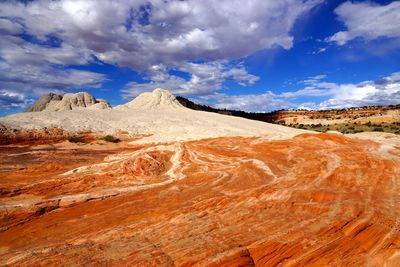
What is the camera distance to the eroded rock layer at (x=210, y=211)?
20.9 feet

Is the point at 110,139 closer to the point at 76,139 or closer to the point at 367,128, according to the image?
the point at 76,139

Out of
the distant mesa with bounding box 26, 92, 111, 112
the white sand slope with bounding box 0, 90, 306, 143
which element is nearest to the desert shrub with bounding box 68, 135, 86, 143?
the white sand slope with bounding box 0, 90, 306, 143

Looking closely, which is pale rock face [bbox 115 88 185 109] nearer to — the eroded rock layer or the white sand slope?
the white sand slope

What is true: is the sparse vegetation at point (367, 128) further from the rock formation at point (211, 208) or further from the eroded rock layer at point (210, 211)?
the eroded rock layer at point (210, 211)

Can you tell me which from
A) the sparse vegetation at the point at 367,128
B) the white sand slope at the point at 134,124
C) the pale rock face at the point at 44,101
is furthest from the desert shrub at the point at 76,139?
the pale rock face at the point at 44,101

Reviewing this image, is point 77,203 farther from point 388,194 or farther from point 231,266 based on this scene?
point 388,194

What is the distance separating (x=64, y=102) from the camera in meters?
74.4

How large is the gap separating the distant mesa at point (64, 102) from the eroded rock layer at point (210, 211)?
60908 mm

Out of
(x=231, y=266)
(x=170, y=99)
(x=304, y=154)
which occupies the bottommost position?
(x=231, y=266)

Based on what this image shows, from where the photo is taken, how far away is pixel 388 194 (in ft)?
29.9

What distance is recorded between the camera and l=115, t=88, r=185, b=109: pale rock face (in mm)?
54969

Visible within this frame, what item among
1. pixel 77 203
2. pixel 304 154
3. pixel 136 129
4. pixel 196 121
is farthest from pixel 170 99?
pixel 77 203

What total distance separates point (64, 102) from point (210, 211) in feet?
241

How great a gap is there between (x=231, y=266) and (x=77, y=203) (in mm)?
5729
